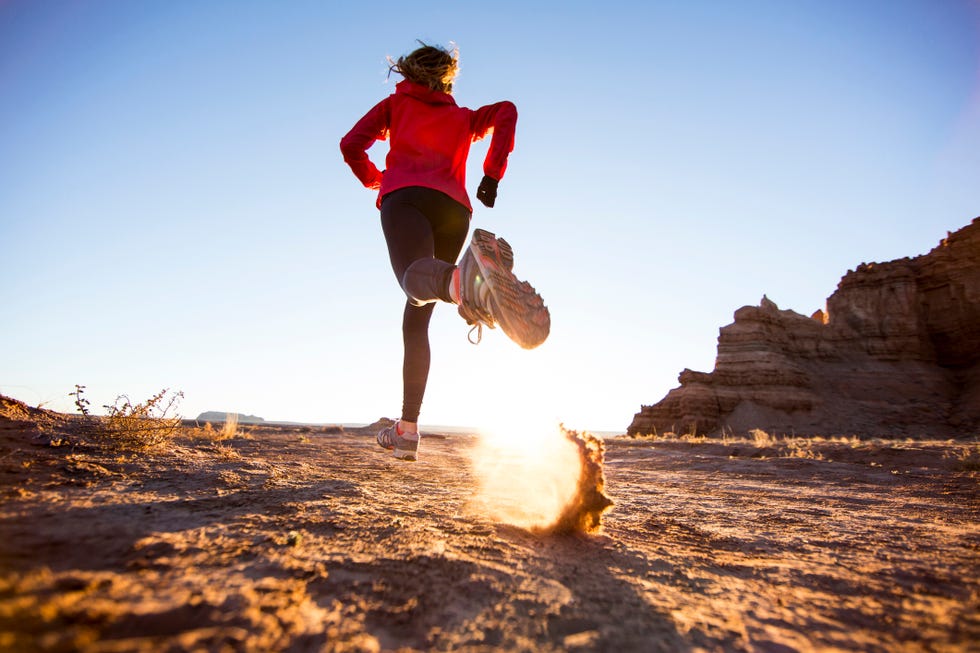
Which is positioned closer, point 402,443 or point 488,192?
point 488,192

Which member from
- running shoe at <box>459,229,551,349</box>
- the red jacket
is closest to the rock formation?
the red jacket

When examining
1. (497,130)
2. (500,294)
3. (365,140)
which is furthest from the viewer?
(365,140)

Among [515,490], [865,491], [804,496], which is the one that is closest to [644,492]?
[804,496]

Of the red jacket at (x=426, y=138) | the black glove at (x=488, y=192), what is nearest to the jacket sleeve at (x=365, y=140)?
the red jacket at (x=426, y=138)

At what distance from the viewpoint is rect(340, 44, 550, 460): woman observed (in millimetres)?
2549

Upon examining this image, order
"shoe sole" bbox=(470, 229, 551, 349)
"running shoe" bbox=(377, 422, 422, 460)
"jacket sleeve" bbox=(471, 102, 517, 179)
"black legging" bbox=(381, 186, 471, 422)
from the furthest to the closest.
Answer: "running shoe" bbox=(377, 422, 422, 460) → "jacket sleeve" bbox=(471, 102, 517, 179) → "black legging" bbox=(381, 186, 471, 422) → "shoe sole" bbox=(470, 229, 551, 349)

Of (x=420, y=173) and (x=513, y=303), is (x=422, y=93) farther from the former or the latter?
(x=513, y=303)

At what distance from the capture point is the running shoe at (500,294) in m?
1.87

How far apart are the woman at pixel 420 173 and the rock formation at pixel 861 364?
85.6 ft

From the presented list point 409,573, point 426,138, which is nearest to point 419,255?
point 426,138

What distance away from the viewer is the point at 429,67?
9.59ft

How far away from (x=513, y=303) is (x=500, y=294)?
0.22 ft

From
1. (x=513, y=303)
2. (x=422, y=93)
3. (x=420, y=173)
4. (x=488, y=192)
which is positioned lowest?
(x=513, y=303)

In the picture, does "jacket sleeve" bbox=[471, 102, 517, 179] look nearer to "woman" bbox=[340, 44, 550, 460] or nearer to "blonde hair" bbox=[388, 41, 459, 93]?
"woman" bbox=[340, 44, 550, 460]
